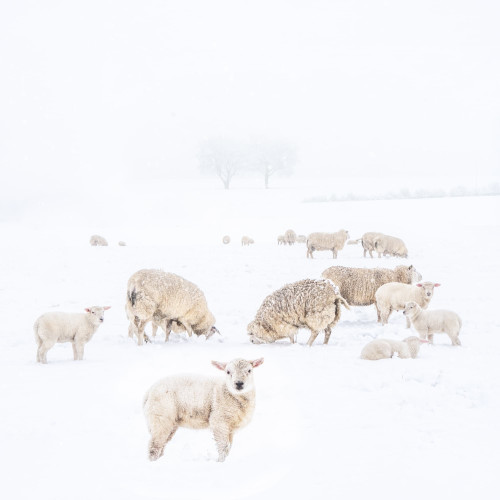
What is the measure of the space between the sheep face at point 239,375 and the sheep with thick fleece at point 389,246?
58.3 ft

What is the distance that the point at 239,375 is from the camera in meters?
4.52

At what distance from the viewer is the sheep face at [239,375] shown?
448 cm

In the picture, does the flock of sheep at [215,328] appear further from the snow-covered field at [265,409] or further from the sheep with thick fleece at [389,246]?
the sheep with thick fleece at [389,246]

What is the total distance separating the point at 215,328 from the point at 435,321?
4.24 m

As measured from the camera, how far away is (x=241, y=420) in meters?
4.72

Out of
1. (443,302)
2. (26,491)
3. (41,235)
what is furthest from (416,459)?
(41,235)

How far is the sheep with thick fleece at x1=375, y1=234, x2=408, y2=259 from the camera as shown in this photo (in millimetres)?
21531

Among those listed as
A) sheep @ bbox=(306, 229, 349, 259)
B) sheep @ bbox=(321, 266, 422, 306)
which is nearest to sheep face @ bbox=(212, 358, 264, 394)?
sheep @ bbox=(321, 266, 422, 306)

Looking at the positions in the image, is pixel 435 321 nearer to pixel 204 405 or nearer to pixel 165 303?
pixel 165 303

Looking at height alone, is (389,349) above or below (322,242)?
below

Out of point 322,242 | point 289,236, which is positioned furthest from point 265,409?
point 289,236

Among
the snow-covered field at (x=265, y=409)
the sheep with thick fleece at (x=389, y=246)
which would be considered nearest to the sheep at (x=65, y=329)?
the snow-covered field at (x=265, y=409)

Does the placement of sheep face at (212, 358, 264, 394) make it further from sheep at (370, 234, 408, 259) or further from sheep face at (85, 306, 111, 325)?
sheep at (370, 234, 408, 259)

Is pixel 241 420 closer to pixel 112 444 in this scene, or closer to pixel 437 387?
pixel 112 444
